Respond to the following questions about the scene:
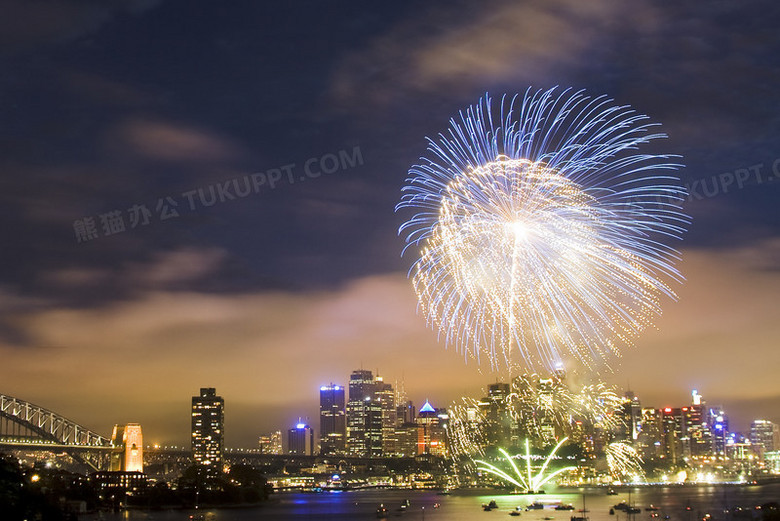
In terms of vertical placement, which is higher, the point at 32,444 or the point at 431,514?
the point at 32,444

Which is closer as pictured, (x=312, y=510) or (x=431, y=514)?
(x=431, y=514)

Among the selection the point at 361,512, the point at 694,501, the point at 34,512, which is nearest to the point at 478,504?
the point at 361,512

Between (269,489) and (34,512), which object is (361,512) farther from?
(34,512)

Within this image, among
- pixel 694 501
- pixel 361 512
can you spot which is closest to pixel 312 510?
pixel 361 512

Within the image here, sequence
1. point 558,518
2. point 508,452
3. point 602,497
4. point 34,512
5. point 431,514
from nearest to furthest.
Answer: point 34,512
point 558,518
point 431,514
point 602,497
point 508,452

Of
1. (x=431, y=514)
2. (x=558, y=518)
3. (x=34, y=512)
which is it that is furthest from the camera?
(x=431, y=514)

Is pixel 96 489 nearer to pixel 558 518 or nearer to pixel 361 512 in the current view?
pixel 361 512
